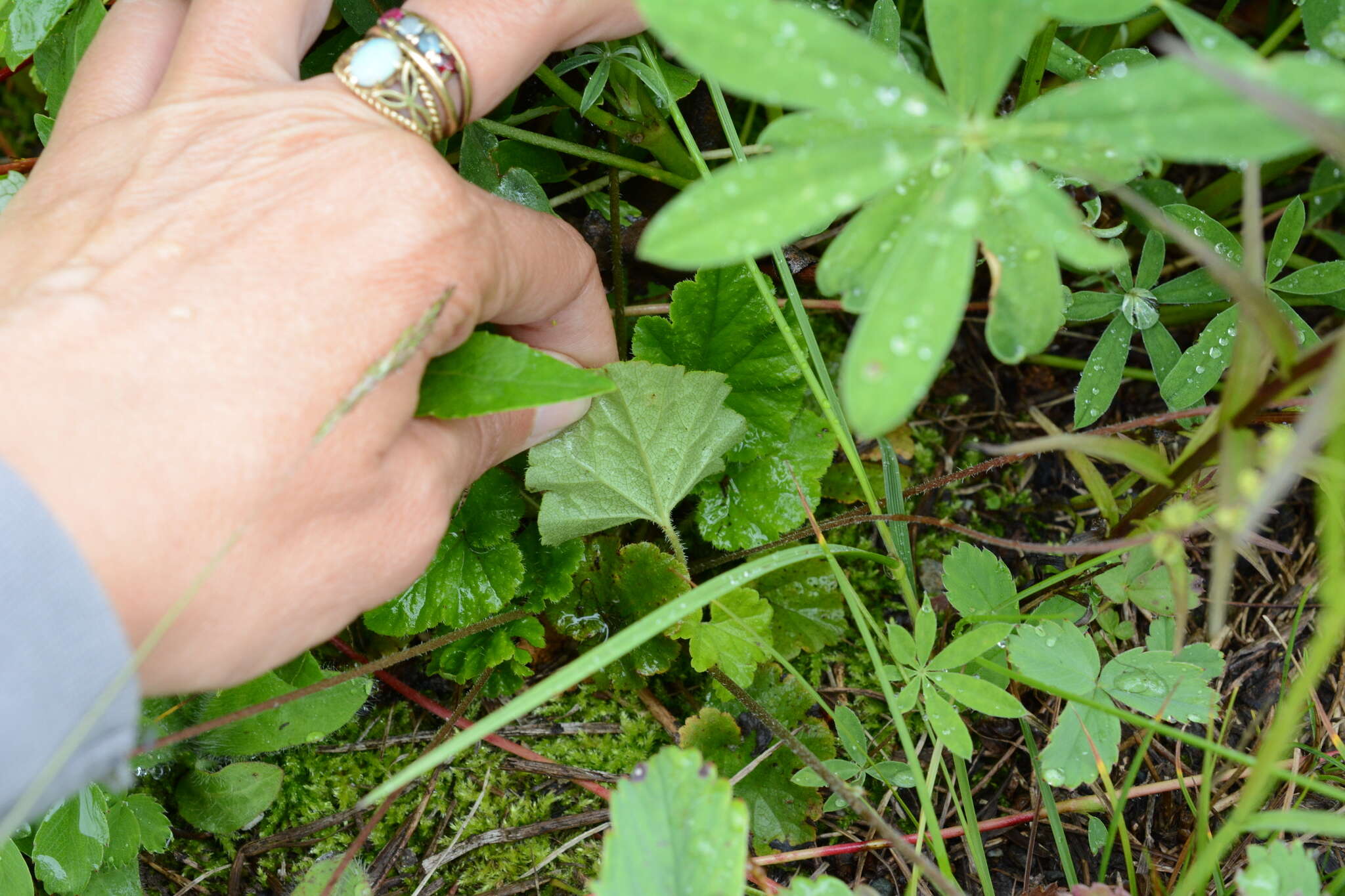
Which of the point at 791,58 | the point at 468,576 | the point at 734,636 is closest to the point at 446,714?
the point at 468,576

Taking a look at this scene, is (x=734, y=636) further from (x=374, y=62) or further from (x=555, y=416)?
(x=374, y=62)

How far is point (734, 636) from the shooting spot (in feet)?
6.86

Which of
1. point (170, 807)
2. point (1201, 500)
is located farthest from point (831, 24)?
point (170, 807)

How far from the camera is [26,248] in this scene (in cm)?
158

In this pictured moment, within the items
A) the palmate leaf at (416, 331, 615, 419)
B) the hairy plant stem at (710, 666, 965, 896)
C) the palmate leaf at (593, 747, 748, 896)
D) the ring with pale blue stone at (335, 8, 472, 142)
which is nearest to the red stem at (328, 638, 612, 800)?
the hairy plant stem at (710, 666, 965, 896)

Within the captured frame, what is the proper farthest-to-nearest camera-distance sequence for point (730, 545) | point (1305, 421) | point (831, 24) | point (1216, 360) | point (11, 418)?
point (730, 545) → point (1216, 360) → point (11, 418) → point (831, 24) → point (1305, 421)

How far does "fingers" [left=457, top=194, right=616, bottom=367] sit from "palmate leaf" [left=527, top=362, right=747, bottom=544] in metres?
0.10

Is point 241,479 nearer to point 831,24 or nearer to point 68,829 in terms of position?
point 831,24

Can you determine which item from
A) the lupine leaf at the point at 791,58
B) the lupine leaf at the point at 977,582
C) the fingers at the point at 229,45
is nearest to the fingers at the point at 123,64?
the fingers at the point at 229,45

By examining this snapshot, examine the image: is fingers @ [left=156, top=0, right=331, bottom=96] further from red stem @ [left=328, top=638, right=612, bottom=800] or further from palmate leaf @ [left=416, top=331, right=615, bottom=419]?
red stem @ [left=328, top=638, right=612, bottom=800]

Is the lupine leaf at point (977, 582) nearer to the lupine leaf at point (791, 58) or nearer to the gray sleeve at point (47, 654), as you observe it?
the lupine leaf at point (791, 58)

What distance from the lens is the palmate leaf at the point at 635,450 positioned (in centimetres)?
210

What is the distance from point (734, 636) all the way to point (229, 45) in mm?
1563

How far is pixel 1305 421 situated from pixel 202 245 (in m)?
1.54
